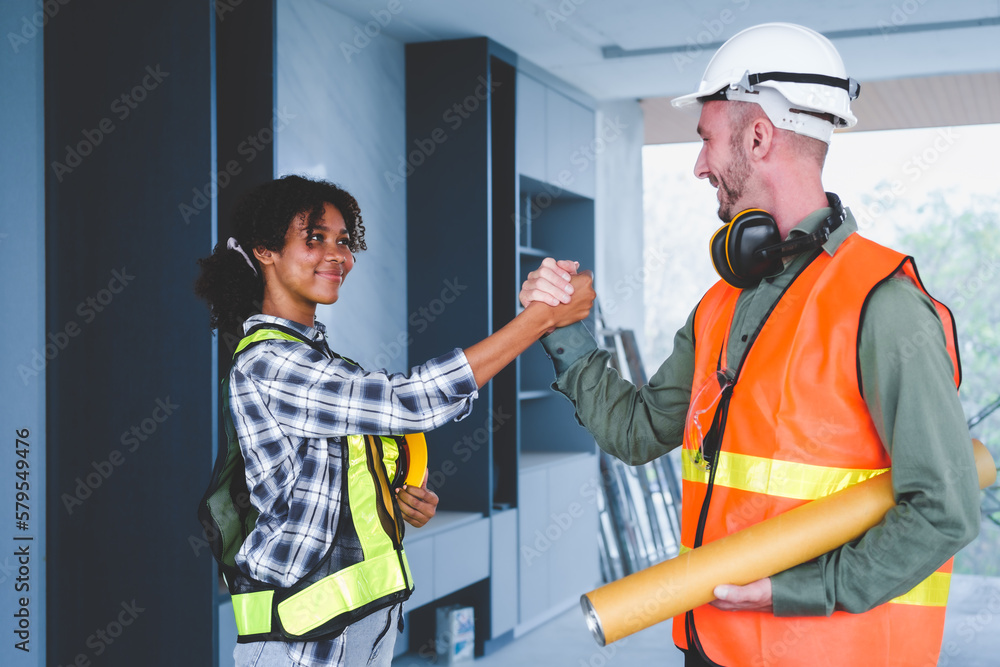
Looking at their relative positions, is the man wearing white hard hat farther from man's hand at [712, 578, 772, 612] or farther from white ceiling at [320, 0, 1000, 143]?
white ceiling at [320, 0, 1000, 143]

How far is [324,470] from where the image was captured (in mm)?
1666

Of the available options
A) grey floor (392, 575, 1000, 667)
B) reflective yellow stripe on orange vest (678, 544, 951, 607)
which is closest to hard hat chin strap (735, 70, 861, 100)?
reflective yellow stripe on orange vest (678, 544, 951, 607)

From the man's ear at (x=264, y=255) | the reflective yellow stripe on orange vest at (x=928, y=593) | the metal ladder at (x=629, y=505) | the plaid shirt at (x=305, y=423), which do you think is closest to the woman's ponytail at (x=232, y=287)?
the man's ear at (x=264, y=255)

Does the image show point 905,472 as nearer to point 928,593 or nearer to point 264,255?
point 928,593

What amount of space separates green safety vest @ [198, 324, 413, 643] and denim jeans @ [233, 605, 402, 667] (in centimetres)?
3

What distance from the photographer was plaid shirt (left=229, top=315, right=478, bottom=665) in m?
1.61

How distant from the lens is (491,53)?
4.30 m

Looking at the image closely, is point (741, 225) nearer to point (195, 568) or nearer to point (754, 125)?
point (754, 125)

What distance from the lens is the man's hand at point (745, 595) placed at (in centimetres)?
122

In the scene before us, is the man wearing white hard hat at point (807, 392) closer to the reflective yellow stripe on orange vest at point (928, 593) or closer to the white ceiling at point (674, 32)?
the reflective yellow stripe on orange vest at point (928, 593)

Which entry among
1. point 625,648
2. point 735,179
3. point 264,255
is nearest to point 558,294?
point 735,179

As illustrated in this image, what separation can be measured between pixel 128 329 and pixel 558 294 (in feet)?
4.97

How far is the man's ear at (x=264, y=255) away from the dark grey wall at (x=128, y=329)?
68 centimetres

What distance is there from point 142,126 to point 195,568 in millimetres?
1301
